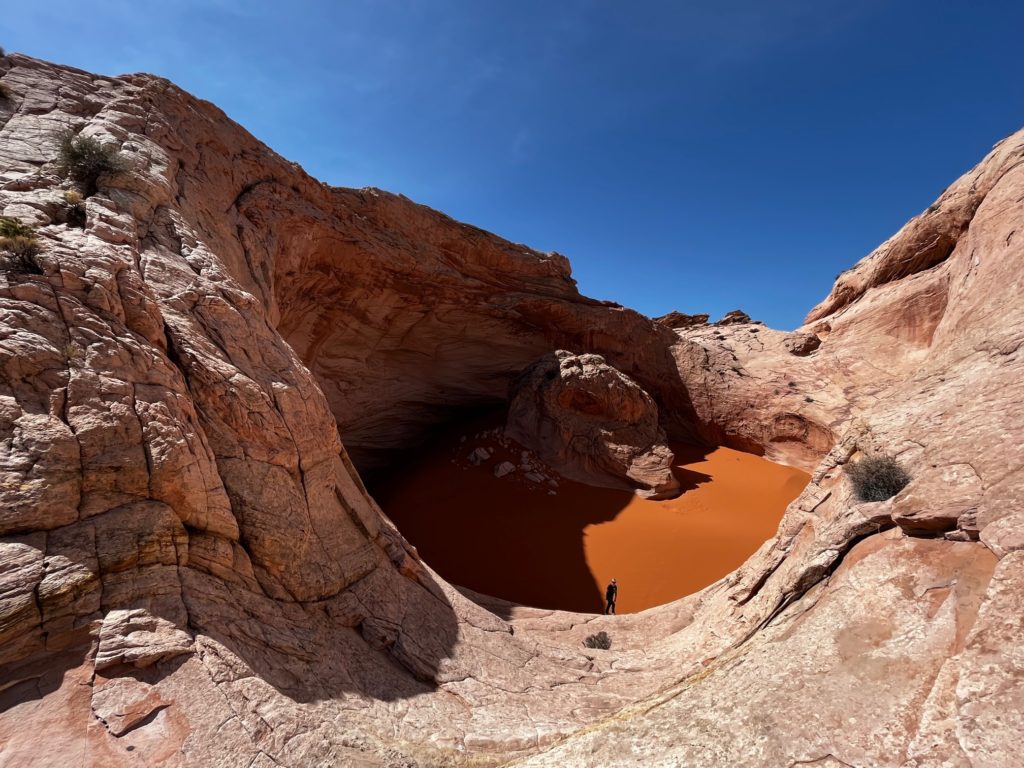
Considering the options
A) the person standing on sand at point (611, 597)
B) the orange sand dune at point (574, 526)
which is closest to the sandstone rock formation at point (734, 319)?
the orange sand dune at point (574, 526)

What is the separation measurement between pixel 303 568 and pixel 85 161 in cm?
561

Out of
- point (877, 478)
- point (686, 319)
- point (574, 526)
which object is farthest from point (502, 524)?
point (686, 319)

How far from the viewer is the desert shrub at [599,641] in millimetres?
6633

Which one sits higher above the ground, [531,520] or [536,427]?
[536,427]

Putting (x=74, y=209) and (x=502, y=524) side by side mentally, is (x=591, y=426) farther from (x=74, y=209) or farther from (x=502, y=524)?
(x=74, y=209)

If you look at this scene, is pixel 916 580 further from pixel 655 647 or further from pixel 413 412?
pixel 413 412

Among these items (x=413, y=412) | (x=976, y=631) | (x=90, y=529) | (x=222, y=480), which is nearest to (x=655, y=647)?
(x=976, y=631)

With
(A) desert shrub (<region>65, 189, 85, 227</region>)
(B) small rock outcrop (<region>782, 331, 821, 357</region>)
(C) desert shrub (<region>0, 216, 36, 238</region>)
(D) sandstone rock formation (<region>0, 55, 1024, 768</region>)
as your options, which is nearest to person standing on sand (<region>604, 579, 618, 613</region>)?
(D) sandstone rock formation (<region>0, 55, 1024, 768</region>)

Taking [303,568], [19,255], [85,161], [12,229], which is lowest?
[303,568]

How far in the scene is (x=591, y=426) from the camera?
13617 millimetres

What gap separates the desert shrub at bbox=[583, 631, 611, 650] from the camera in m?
6.63

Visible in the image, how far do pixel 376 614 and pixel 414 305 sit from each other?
31.9 feet

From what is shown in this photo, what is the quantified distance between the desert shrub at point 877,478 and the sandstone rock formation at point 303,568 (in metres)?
0.13

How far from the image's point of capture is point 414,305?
43.4 feet
